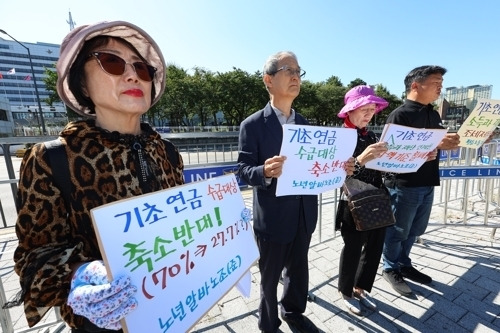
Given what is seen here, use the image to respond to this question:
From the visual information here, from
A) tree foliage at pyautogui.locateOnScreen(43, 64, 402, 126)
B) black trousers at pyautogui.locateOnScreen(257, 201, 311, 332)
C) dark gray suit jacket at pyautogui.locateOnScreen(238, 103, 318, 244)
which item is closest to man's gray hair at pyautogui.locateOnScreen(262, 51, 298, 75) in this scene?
dark gray suit jacket at pyautogui.locateOnScreen(238, 103, 318, 244)

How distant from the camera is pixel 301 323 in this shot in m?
2.53

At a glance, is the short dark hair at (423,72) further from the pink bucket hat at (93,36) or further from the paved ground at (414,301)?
the pink bucket hat at (93,36)

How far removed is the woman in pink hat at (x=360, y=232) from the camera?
8.21 ft

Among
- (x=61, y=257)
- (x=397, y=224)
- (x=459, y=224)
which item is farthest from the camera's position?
(x=459, y=224)

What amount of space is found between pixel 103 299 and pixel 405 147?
2887mm

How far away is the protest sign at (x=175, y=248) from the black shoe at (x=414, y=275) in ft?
9.31

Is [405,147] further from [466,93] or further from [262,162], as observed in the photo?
[466,93]

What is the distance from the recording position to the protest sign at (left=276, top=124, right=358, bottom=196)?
202 cm

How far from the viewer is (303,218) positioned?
233 cm

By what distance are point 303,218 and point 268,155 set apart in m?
0.65

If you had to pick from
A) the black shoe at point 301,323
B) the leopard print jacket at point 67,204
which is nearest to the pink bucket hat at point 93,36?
the leopard print jacket at point 67,204

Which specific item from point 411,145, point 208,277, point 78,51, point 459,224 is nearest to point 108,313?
point 208,277

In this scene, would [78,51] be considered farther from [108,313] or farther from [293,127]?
[293,127]

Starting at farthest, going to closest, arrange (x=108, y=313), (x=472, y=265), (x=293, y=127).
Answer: (x=472, y=265) < (x=293, y=127) < (x=108, y=313)
